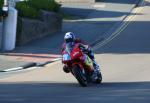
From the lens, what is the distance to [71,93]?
16125 mm

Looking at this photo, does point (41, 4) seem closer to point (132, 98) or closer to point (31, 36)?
point (31, 36)

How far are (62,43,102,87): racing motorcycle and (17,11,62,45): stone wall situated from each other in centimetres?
1289

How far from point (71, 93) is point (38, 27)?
18.1 m

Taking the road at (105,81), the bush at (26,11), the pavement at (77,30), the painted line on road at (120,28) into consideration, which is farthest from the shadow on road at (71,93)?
the bush at (26,11)

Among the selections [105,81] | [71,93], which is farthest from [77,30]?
[71,93]

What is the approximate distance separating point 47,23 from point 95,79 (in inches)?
661

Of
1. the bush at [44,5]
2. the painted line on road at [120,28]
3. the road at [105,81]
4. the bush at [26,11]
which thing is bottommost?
the painted line on road at [120,28]

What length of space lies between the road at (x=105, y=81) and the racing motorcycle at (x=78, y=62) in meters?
0.29

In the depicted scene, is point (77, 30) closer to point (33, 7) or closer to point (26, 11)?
point (33, 7)

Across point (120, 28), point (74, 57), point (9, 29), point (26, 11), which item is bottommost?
point (120, 28)

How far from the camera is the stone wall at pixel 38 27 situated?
103ft

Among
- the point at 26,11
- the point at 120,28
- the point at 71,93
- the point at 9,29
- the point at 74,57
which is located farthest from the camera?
the point at 120,28

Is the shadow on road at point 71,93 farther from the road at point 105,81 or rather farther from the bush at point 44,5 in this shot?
the bush at point 44,5

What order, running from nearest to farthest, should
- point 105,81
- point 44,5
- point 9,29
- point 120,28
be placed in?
1. point 105,81
2. point 9,29
3. point 44,5
4. point 120,28
